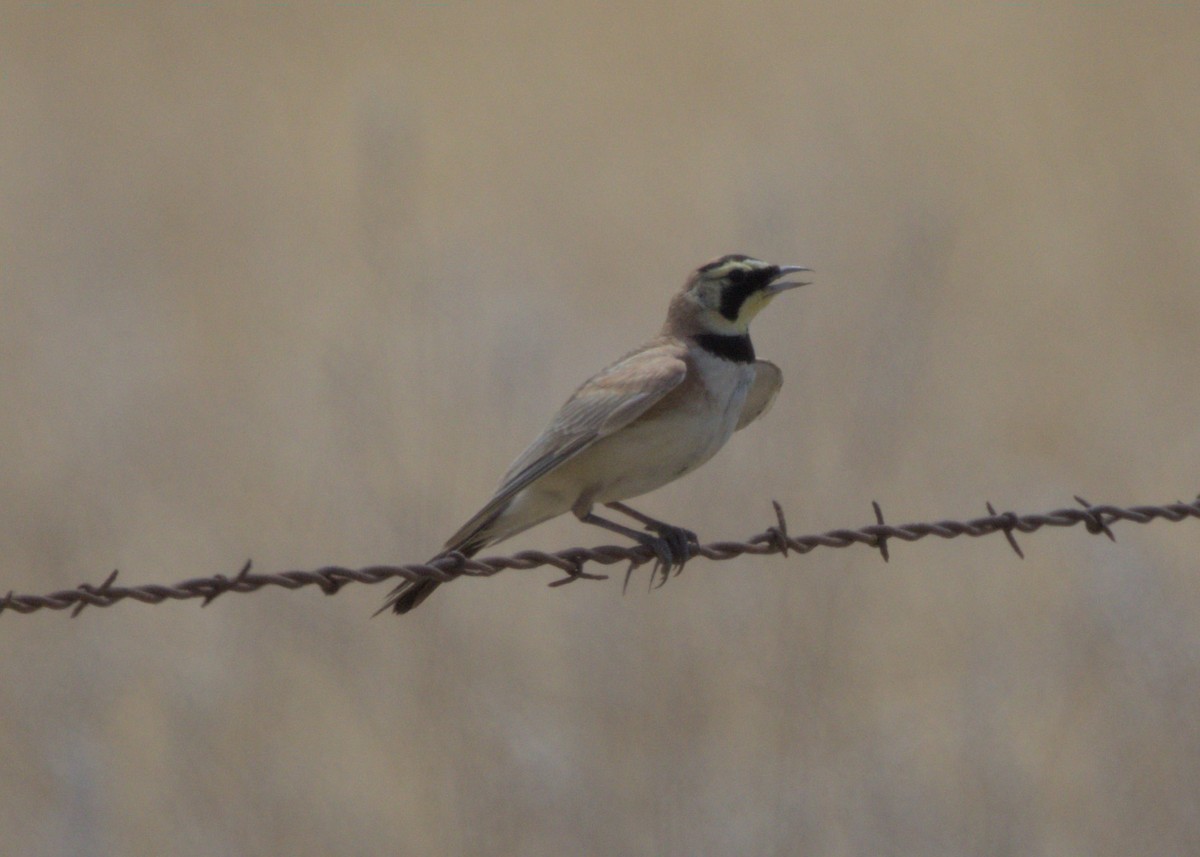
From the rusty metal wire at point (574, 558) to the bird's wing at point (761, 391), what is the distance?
163 cm

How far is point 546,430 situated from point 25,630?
3.97m

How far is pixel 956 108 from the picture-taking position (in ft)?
64.6

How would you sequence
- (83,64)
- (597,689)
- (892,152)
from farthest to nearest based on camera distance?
1. (83,64)
2. (892,152)
3. (597,689)

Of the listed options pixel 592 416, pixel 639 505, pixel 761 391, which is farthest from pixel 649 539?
pixel 639 505

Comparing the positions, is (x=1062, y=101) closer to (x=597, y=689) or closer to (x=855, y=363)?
(x=855, y=363)

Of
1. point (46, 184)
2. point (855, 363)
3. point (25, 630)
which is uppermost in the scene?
point (46, 184)

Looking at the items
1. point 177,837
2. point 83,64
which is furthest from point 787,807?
point 83,64

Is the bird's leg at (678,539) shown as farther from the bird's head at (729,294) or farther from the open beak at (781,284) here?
the open beak at (781,284)

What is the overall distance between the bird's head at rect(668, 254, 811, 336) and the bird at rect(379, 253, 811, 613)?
17 centimetres

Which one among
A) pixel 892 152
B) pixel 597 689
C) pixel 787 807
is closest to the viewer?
pixel 787 807

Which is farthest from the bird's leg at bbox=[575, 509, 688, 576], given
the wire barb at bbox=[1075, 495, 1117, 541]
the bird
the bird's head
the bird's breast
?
the wire barb at bbox=[1075, 495, 1117, 541]

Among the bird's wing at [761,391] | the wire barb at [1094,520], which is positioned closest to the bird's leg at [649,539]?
the bird's wing at [761,391]

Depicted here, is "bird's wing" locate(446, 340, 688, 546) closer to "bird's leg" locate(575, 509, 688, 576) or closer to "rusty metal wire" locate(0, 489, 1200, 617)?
"bird's leg" locate(575, 509, 688, 576)

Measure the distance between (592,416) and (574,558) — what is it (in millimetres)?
1457
